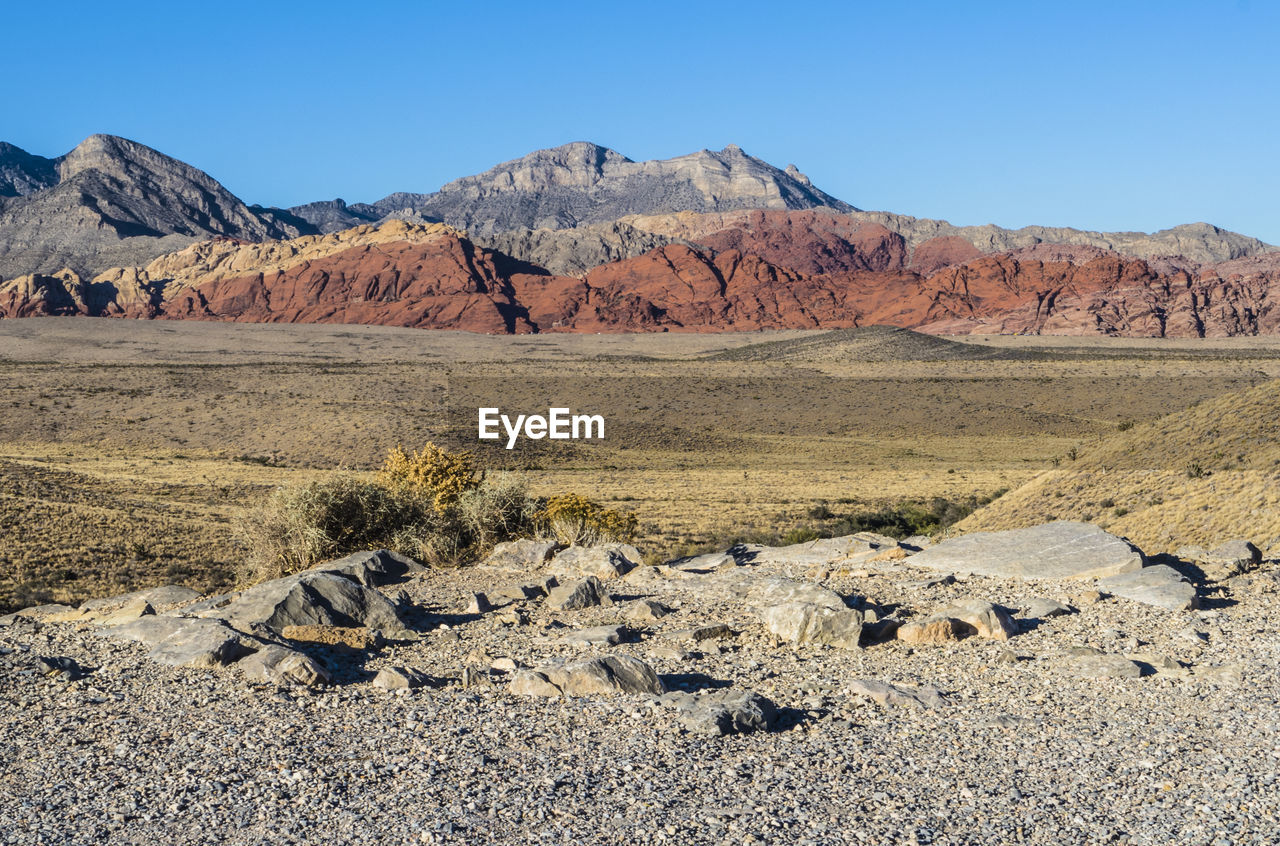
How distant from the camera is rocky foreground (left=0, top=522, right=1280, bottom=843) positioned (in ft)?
21.8

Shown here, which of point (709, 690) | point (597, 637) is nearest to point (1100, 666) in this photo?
point (709, 690)

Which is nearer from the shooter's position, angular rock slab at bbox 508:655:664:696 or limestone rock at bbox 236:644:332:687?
angular rock slab at bbox 508:655:664:696

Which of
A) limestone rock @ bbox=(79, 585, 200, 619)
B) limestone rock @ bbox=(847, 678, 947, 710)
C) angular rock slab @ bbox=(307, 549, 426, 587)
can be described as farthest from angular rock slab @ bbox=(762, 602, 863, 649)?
limestone rock @ bbox=(79, 585, 200, 619)

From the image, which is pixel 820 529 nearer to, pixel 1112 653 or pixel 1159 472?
pixel 1159 472

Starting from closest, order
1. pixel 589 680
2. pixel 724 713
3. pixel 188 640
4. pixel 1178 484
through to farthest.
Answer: pixel 724 713 < pixel 589 680 < pixel 188 640 < pixel 1178 484

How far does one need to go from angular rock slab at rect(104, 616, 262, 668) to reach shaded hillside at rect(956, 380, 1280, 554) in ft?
45.8

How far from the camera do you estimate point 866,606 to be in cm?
1202

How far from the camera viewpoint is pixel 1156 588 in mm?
12148

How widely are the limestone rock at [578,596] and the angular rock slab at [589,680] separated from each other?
10.6 feet

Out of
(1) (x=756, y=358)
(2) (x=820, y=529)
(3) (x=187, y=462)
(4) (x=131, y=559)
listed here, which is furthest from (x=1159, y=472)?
(1) (x=756, y=358)

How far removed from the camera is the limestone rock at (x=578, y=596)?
498 inches

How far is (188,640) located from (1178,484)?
17.0 meters

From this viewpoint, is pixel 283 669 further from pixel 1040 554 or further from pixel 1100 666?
pixel 1040 554

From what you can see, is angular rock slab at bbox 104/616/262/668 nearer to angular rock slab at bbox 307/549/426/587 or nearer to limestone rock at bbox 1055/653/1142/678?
angular rock slab at bbox 307/549/426/587
